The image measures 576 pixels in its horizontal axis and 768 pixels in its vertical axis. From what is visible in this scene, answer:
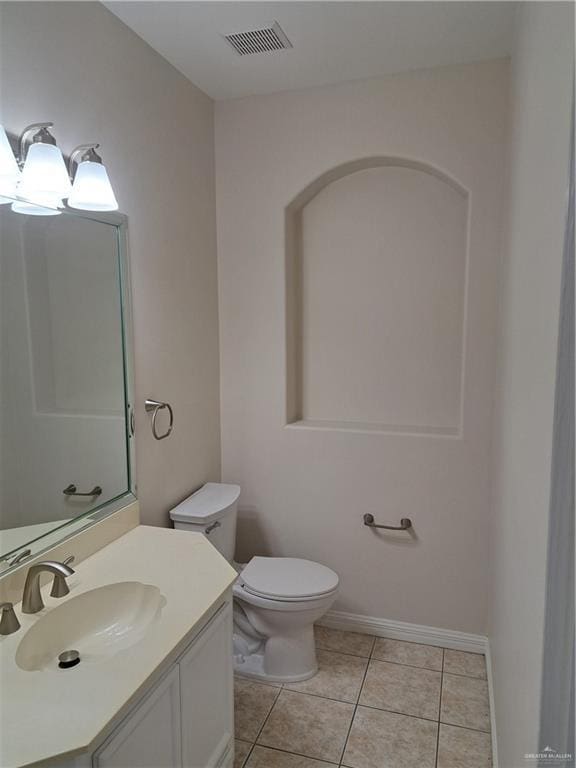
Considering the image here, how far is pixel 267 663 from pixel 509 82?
270 centimetres

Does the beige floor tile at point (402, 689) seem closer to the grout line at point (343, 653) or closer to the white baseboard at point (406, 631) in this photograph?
the grout line at point (343, 653)

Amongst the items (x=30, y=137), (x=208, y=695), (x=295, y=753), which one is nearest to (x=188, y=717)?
(x=208, y=695)

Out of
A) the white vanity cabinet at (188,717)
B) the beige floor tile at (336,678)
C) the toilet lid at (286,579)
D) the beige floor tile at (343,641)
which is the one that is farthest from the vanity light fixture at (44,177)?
the beige floor tile at (343,641)

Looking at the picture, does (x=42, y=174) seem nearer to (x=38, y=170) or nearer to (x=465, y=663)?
(x=38, y=170)

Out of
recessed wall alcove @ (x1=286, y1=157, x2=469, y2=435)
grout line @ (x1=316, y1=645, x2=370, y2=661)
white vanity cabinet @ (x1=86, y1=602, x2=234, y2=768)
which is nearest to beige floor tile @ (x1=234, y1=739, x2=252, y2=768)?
white vanity cabinet @ (x1=86, y1=602, x2=234, y2=768)

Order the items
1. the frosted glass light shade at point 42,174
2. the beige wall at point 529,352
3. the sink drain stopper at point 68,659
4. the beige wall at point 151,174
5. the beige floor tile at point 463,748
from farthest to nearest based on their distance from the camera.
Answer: the beige floor tile at point 463,748 < the beige wall at point 151,174 < the frosted glass light shade at point 42,174 < the sink drain stopper at point 68,659 < the beige wall at point 529,352

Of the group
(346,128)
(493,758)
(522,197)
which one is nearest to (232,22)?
(346,128)

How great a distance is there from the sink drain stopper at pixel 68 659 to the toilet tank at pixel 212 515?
0.84 metres

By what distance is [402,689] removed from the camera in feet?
7.27

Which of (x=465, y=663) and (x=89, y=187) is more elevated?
(x=89, y=187)

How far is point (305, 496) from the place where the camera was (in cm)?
267

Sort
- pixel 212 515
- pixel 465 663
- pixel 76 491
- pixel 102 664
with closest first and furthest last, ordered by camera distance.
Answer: pixel 102 664 → pixel 76 491 → pixel 212 515 → pixel 465 663

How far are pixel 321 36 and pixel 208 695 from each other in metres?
2.38

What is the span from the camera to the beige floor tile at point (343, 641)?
2.49m
